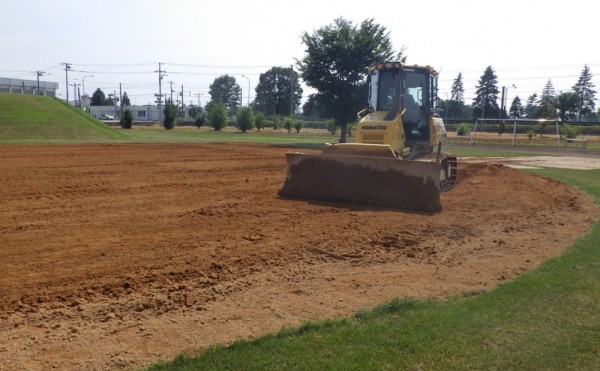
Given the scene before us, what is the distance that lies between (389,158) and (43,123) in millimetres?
34953

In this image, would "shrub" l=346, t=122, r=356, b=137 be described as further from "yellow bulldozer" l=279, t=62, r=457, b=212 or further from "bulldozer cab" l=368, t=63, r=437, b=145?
"bulldozer cab" l=368, t=63, r=437, b=145

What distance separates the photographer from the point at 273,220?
354 inches

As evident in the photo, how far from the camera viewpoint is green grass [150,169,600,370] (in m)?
3.97

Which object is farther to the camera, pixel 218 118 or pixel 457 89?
pixel 457 89

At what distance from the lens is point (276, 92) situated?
140375mm

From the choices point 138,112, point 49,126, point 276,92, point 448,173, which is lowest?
point 448,173

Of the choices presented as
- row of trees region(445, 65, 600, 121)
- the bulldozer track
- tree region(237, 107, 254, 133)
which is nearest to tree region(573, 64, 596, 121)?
row of trees region(445, 65, 600, 121)

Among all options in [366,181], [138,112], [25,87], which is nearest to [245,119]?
[25,87]

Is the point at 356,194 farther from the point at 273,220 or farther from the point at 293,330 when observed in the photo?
the point at 293,330

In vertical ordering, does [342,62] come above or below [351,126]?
above

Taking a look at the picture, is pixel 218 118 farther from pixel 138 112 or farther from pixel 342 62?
pixel 138 112

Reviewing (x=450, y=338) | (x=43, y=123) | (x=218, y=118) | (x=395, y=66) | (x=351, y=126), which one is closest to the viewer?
(x=450, y=338)

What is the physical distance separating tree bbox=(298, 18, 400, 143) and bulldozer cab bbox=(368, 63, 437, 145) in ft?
84.0

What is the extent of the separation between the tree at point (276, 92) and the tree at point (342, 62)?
94.3m
